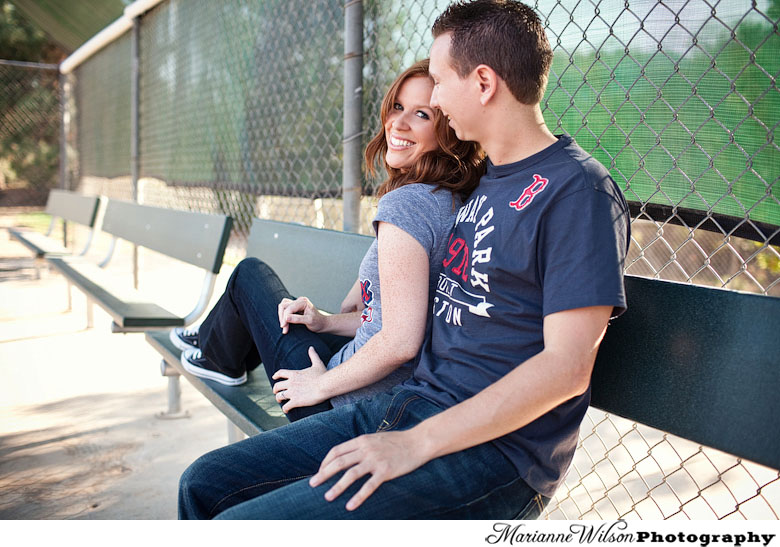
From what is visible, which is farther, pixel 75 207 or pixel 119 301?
pixel 75 207

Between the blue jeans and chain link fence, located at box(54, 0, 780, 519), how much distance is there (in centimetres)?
69

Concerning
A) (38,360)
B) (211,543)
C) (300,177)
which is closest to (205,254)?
(300,177)

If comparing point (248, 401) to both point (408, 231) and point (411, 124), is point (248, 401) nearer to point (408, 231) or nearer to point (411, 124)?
point (408, 231)

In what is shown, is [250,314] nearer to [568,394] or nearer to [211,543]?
[211,543]

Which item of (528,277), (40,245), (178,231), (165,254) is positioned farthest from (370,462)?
(40,245)

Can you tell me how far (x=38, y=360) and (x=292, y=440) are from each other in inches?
140

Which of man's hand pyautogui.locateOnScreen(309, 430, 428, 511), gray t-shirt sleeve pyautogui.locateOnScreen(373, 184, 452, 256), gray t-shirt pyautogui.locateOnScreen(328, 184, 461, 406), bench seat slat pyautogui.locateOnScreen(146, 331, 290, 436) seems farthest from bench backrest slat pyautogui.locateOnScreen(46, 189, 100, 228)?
man's hand pyautogui.locateOnScreen(309, 430, 428, 511)

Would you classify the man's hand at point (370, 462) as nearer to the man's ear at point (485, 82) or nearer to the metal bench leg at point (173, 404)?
the man's ear at point (485, 82)

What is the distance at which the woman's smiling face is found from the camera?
2004 millimetres

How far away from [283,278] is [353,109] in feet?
2.82

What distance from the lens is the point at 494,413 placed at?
4.46 feet

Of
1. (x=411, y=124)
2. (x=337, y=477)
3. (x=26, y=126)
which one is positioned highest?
(x=26, y=126)

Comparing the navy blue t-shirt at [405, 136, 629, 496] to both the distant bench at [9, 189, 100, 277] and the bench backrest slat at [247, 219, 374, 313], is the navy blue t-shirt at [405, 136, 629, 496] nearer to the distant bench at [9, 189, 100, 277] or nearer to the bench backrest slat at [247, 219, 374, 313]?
the bench backrest slat at [247, 219, 374, 313]

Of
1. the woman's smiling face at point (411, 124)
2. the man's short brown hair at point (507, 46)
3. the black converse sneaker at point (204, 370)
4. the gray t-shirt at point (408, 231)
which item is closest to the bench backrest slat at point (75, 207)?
the black converse sneaker at point (204, 370)
